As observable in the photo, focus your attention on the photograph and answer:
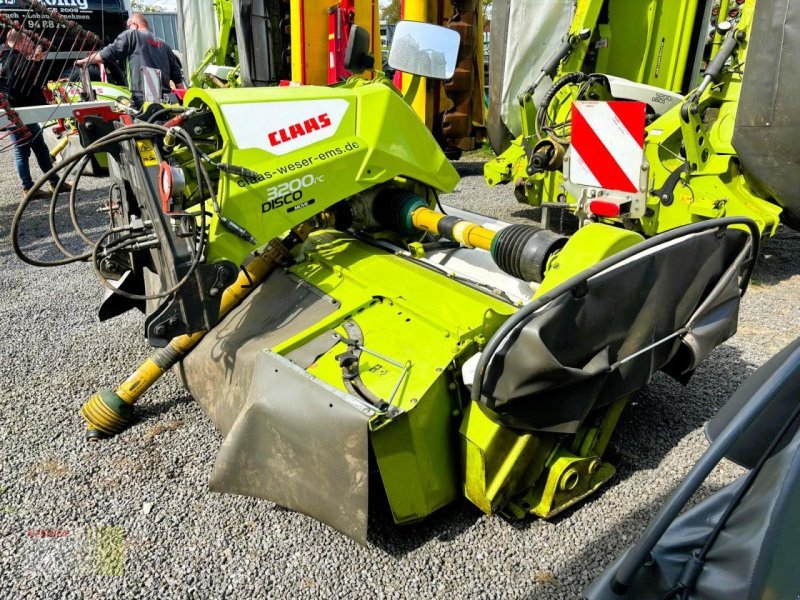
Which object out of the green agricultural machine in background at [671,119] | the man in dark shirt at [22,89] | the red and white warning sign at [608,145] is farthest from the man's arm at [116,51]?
the red and white warning sign at [608,145]

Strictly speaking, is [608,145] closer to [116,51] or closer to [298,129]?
[298,129]

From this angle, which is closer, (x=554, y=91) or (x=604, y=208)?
(x=604, y=208)

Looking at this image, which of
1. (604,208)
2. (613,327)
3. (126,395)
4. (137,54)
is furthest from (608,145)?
(137,54)

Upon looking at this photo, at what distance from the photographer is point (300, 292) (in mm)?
2980

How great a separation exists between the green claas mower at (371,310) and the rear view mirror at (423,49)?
0.03 feet

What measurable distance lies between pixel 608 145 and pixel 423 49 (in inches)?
41.0

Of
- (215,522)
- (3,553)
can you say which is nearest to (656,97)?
(215,522)

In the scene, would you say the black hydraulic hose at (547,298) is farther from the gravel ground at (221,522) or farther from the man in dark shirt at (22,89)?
the man in dark shirt at (22,89)

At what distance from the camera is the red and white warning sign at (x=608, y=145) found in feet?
9.91

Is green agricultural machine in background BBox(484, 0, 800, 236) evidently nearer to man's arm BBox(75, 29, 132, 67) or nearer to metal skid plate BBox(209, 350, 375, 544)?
metal skid plate BBox(209, 350, 375, 544)

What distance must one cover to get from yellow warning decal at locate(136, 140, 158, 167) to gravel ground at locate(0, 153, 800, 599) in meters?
1.22

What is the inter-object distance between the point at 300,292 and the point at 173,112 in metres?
0.95

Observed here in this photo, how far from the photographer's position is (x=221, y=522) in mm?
2441

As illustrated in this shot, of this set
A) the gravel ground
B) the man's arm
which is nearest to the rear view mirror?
the gravel ground
